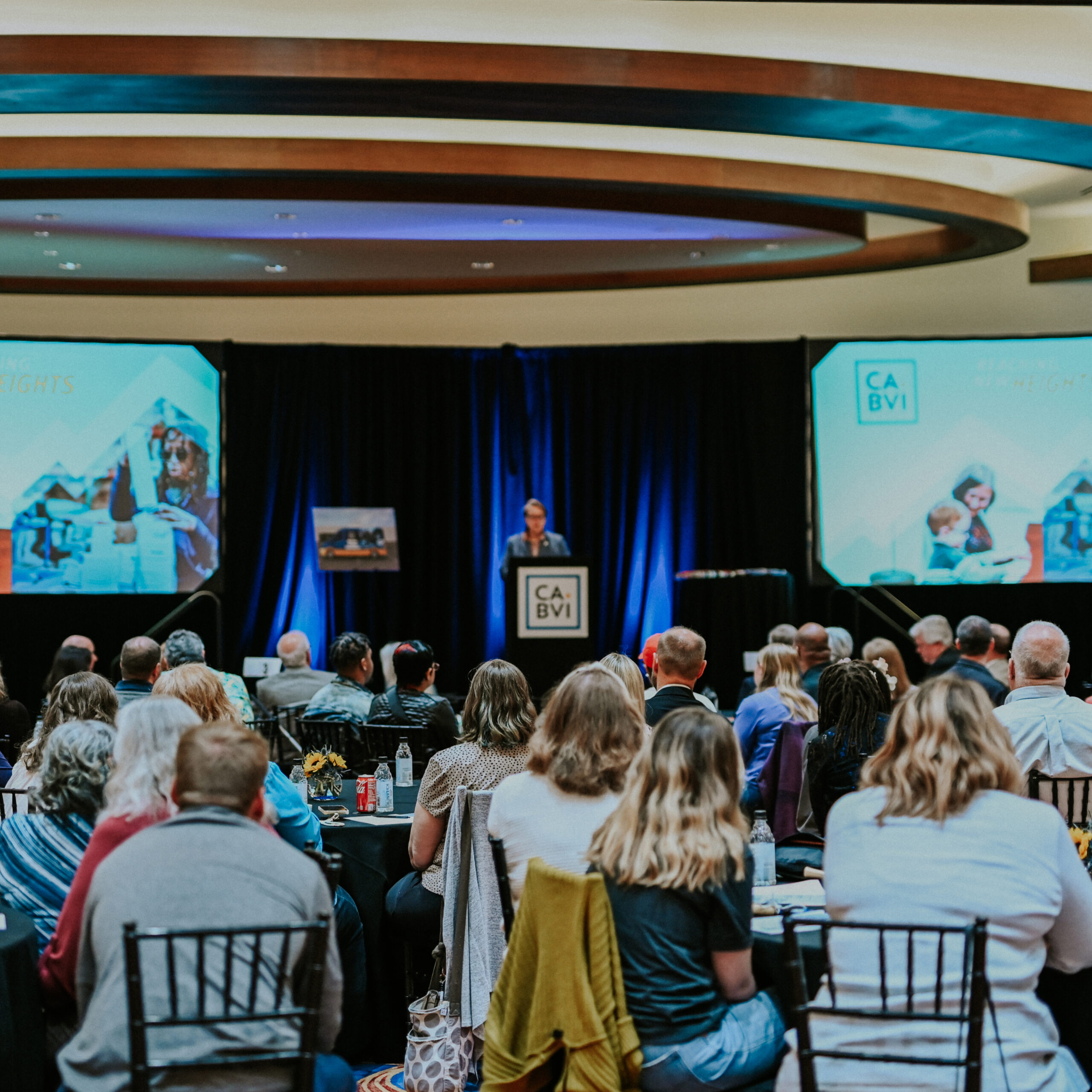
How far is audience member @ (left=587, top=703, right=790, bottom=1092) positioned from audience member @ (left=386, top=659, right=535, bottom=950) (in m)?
1.33

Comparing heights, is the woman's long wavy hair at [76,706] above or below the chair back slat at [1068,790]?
above

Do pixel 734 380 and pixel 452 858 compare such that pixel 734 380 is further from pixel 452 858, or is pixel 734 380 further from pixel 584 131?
pixel 452 858

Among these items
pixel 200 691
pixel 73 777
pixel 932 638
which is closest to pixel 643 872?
pixel 73 777

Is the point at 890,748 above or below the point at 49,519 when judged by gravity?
below

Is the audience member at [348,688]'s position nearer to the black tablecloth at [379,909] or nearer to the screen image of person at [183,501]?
the black tablecloth at [379,909]

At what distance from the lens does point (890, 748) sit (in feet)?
9.41

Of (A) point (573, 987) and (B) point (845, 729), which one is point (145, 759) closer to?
(A) point (573, 987)

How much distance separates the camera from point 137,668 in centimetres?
580

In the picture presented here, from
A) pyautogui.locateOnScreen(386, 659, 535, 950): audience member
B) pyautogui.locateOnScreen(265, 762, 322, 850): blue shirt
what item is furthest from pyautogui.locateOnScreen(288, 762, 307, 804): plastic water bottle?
pyautogui.locateOnScreen(265, 762, 322, 850): blue shirt

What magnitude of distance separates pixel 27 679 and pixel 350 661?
16.6 feet

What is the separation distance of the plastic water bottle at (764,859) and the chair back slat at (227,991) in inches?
54.8

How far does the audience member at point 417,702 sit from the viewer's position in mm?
5930

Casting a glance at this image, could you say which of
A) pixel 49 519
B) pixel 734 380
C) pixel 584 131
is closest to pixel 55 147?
pixel 584 131

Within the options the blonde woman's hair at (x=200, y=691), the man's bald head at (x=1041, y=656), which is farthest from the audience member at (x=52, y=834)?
the man's bald head at (x=1041, y=656)
